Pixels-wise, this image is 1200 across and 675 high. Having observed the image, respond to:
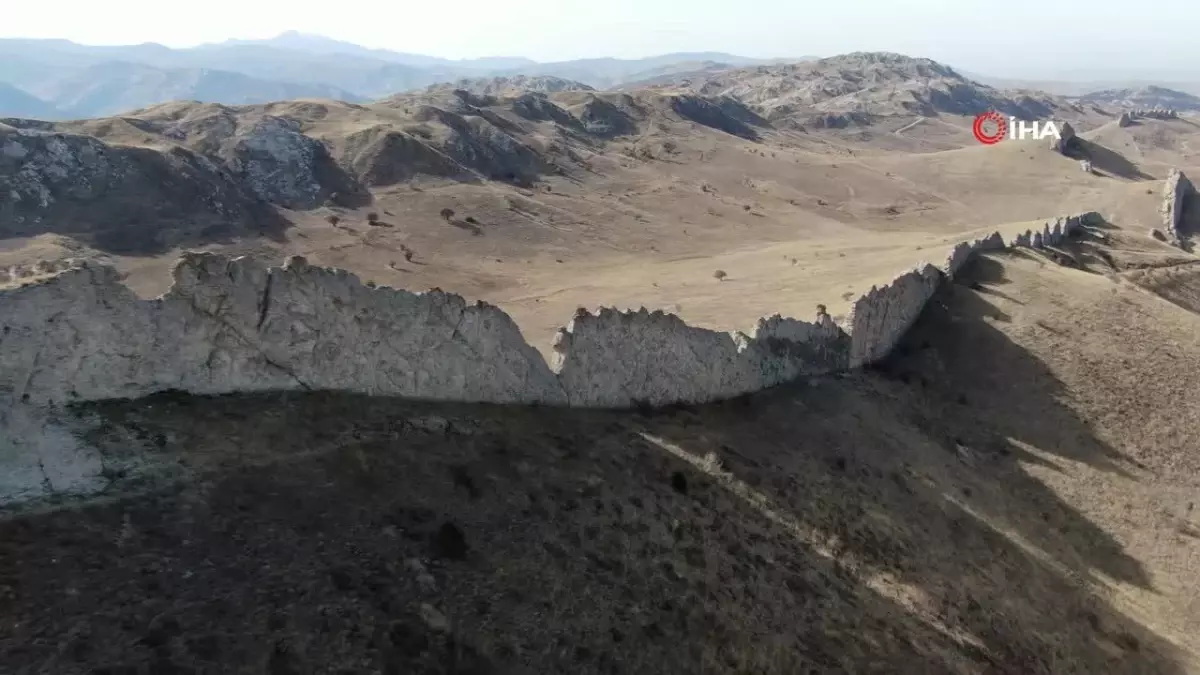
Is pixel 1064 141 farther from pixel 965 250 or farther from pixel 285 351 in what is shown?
pixel 285 351

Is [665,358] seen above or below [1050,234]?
below

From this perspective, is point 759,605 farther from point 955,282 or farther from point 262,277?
point 955,282

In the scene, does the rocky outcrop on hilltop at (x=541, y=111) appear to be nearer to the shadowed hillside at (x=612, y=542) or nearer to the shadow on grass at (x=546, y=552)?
the shadowed hillside at (x=612, y=542)

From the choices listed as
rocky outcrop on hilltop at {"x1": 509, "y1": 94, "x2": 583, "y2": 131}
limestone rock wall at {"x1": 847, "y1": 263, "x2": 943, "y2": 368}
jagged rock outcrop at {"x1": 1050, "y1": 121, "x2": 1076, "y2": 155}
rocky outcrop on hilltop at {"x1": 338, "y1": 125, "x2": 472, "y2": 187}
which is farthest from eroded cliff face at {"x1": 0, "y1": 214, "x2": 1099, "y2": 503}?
jagged rock outcrop at {"x1": 1050, "y1": 121, "x2": 1076, "y2": 155}

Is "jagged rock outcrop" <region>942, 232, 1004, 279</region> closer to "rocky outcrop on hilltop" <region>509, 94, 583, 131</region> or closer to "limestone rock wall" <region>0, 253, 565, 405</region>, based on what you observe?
"limestone rock wall" <region>0, 253, 565, 405</region>

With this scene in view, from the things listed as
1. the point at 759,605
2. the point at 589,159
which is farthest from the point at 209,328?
the point at 589,159

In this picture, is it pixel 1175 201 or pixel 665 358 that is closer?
pixel 665 358

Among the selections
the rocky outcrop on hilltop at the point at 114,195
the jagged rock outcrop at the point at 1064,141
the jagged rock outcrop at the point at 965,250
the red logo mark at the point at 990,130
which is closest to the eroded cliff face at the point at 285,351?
the jagged rock outcrop at the point at 965,250

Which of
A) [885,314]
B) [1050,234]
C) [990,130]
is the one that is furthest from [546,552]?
[990,130]

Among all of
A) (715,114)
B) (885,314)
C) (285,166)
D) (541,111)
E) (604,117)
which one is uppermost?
(715,114)
